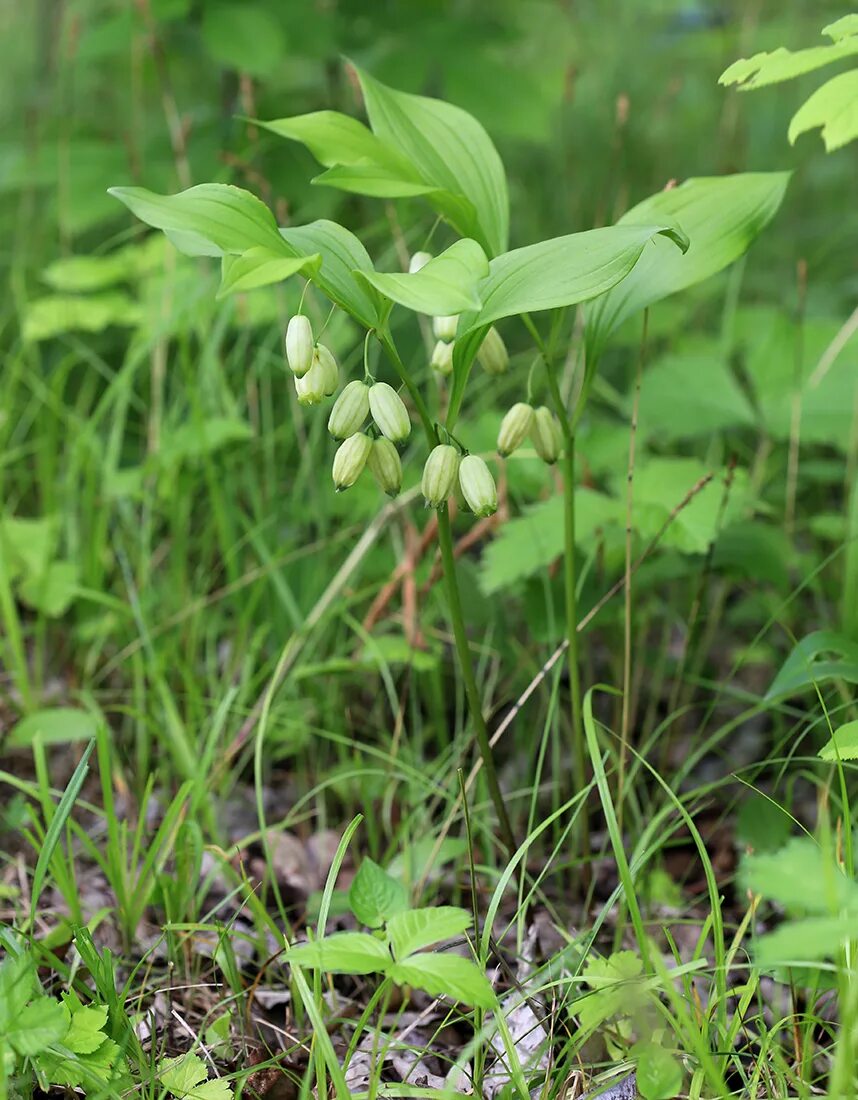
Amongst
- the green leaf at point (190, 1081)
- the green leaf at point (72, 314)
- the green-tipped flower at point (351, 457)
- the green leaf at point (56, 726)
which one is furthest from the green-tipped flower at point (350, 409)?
the green leaf at point (72, 314)

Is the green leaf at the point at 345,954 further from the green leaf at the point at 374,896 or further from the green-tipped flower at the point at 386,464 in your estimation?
the green-tipped flower at the point at 386,464

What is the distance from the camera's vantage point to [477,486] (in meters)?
1.17

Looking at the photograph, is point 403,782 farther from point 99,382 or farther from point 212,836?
point 99,382

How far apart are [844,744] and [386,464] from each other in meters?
0.62

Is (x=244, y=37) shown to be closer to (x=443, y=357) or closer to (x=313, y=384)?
(x=443, y=357)

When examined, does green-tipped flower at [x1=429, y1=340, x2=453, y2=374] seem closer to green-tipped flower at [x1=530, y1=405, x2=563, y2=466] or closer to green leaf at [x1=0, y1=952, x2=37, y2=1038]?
green-tipped flower at [x1=530, y1=405, x2=563, y2=466]

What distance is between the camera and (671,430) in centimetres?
211

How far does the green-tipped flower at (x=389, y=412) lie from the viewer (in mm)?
1130

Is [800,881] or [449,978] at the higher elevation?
[800,881]

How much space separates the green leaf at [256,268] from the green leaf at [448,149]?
1.21ft

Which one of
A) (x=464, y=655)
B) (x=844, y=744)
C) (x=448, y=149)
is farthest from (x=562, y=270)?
(x=844, y=744)

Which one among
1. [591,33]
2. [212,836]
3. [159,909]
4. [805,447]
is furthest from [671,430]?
[591,33]

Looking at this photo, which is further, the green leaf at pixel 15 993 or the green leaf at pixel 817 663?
the green leaf at pixel 817 663

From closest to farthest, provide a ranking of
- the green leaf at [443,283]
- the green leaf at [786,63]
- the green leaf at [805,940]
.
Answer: the green leaf at [805,940]
the green leaf at [443,283]
the green leaf at [786,63]
